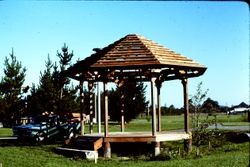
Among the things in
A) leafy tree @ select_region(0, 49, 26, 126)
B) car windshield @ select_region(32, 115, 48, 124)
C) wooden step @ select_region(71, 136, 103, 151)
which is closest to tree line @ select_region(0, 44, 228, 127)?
leafy tree @ select_region(0, 49, 26, 126)

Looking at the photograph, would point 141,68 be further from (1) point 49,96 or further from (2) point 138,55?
(1) point 49,96

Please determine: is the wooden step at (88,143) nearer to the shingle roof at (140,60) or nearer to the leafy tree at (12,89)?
the shingle roof at (140,60)

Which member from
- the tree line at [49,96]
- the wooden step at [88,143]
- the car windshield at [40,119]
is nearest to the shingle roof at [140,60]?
the wooden step at [88,143]

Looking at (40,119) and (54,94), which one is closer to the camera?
(40,119)

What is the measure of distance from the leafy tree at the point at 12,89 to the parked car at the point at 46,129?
16924 millimetres

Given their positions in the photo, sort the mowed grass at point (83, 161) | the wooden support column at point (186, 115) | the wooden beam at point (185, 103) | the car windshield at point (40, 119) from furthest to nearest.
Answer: the car windshield at point (40, 119)
the wooden beam at point (185, 103)
the wooden support column at point (186, 115)
the mowed grass at point (83, 161)

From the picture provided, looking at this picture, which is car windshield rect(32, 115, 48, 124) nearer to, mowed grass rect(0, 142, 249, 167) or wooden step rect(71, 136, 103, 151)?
wooden step rect(71, 136, 103, 151)

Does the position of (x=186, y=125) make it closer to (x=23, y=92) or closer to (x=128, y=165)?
(x=128, y=165)

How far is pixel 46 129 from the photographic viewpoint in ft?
80.9

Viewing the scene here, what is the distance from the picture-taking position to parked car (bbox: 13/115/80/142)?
24312 mm

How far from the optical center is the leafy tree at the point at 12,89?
42750mm

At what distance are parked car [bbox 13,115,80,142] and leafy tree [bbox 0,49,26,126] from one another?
16924 millimetres

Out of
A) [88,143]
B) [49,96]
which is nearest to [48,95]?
[49,96]

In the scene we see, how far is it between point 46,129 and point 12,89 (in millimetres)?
20545
